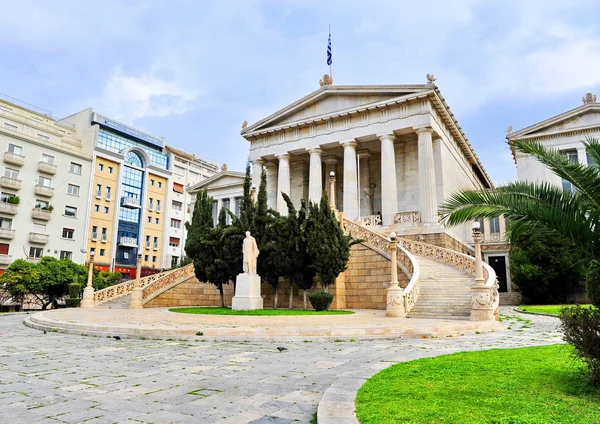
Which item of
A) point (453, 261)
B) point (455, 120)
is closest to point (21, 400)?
point (453, 261)

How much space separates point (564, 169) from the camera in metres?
6.64

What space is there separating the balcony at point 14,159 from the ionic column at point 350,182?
30330 mm

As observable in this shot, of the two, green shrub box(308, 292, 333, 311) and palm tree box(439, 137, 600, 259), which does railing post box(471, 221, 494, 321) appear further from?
palm tree box(439, 137, 600, 259)

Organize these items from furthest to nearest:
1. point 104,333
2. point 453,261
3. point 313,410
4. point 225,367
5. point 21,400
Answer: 1. point 453,261
2. point 104,333
3. point 225,367
4. point 21,400
5. point 313,410

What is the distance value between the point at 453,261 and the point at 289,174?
20.0m

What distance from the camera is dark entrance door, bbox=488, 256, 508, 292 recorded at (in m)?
32.0

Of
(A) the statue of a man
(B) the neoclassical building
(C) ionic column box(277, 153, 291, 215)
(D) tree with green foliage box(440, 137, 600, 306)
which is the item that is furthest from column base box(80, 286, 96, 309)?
(D) tree with green foliage box(440, 137, 600, 306)

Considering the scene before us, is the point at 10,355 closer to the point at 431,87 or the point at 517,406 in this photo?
the point at 517,406

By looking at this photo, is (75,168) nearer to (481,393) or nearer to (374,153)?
(374,153)

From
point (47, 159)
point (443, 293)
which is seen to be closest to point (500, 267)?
point (443, 293)

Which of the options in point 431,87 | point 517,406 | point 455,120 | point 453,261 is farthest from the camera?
point 455,120

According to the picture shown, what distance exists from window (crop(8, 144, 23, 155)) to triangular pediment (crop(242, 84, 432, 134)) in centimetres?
2171

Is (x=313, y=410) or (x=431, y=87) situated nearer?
(x=313, y=410)

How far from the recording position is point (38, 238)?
4100cm
